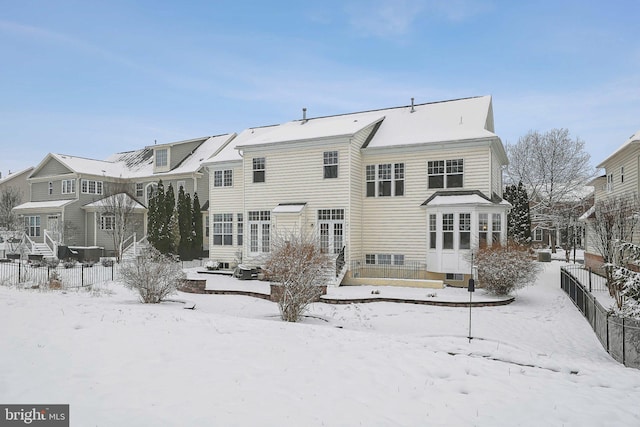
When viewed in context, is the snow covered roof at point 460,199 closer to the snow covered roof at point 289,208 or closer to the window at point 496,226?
the window at point 496,226

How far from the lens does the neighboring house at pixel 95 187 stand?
35.5 m

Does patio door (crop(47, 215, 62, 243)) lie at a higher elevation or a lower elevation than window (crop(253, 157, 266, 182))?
lower

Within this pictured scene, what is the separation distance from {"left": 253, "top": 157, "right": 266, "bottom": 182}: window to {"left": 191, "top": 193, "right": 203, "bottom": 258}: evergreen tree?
29.6 ft

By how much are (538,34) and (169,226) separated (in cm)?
2334

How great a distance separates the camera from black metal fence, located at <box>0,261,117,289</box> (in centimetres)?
1861

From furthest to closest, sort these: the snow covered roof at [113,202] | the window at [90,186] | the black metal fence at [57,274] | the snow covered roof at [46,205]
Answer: the window at [90,186] → the snow covered roof at [46,205] → the snow covered roof at [113,202] → the black metal fence at [57,274]

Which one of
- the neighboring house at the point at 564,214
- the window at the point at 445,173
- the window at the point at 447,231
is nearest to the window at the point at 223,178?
the window at the point at 445,173

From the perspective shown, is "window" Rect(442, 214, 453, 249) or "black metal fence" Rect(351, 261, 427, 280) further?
"black metal fence" Rect(351, 261, 427, 280)

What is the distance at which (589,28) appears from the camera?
1692 centimetres

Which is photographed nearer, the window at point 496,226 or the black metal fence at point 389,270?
the window at point 496,226

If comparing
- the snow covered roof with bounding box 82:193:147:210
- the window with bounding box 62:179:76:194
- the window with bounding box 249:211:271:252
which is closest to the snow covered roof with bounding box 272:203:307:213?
the window with bounding box 249:211:271:252

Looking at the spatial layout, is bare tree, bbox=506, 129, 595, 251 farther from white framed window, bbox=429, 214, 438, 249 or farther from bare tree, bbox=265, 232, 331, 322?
bare tree, bbox=265, 232, 331, 322

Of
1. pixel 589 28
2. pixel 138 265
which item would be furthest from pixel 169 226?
pixel 589 28
